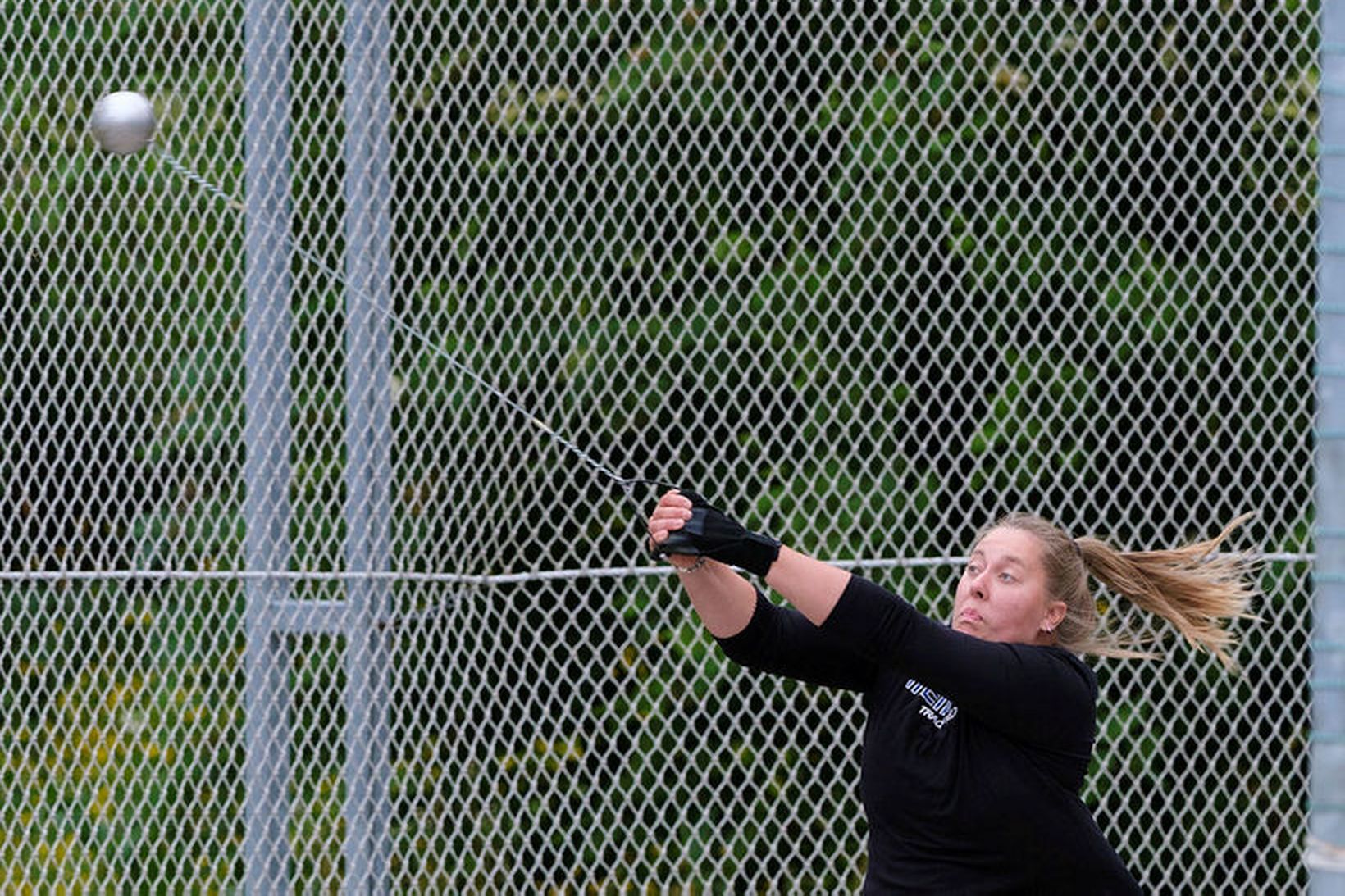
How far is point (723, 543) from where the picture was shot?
111 inches

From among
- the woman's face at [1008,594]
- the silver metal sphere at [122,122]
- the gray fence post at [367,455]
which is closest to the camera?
the woman's face at [1008,594]

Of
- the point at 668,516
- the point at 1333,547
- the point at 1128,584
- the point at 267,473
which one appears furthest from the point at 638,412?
the point at 1333,547

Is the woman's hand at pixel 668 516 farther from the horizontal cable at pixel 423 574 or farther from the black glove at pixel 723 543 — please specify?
the horizontal cable at pixel 423 574

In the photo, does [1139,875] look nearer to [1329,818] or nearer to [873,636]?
[873,636]

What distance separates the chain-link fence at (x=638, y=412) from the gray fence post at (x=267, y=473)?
0.02 m

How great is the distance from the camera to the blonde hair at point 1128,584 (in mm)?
3074

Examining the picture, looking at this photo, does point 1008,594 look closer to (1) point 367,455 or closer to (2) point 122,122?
(1) point 367,455

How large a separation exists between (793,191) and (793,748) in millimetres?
1229

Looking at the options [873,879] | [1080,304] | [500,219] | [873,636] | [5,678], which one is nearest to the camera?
[873,636]

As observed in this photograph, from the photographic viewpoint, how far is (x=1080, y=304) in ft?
14.0

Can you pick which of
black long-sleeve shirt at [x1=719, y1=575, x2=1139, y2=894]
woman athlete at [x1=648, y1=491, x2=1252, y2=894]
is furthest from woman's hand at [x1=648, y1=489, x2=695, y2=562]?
black long-sleeve shirt at [x1=719, y1=575, x2=1139, y2=894]

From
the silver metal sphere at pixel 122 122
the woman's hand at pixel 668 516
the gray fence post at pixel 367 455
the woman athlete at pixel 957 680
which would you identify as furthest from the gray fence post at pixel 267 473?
the woman's hand at pixel 668 516

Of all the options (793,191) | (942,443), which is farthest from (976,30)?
(942,443)

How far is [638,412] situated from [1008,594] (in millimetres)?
1619
